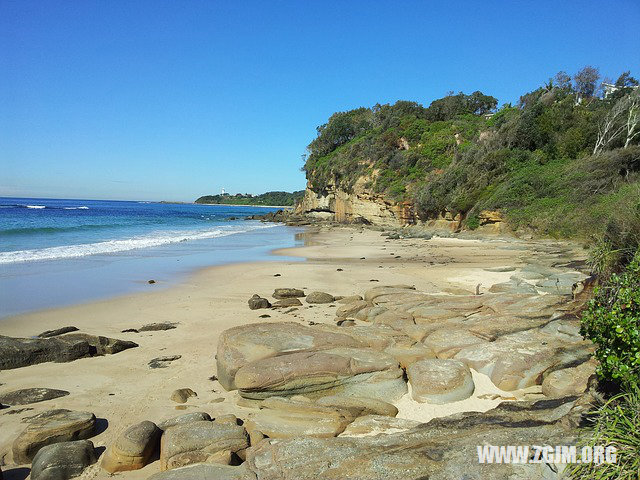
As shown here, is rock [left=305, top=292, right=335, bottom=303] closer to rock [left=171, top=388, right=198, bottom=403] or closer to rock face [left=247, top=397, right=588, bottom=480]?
rock [left=171, top=388, right=198, bottom=403]

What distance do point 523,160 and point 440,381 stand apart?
28.0m

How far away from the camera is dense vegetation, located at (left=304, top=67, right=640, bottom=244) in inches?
880

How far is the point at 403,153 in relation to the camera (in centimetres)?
4397

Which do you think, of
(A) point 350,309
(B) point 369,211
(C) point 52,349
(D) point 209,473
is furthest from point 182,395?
(B) point 369,211

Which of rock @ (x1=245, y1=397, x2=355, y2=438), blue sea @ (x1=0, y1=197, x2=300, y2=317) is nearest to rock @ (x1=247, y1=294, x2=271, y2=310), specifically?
blue sea @ (x1=0, y1=197, x2=300, y2=317)

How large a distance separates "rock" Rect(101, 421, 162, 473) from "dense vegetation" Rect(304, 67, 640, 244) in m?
7.25

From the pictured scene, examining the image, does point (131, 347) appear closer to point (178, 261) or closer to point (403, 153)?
point (178, 261)

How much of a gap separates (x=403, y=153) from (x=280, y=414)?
136ft

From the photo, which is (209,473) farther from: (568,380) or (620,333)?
(568,380)

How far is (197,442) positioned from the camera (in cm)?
462

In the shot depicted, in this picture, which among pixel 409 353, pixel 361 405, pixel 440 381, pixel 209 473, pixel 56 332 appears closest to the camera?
pixel 209 473

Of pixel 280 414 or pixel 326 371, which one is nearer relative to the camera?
pixel 280 414

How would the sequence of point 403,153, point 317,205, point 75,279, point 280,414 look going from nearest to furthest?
point 280,414 < point 75,279 < point 403,153 < point 317,205

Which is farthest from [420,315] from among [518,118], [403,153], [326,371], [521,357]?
[403,153]
